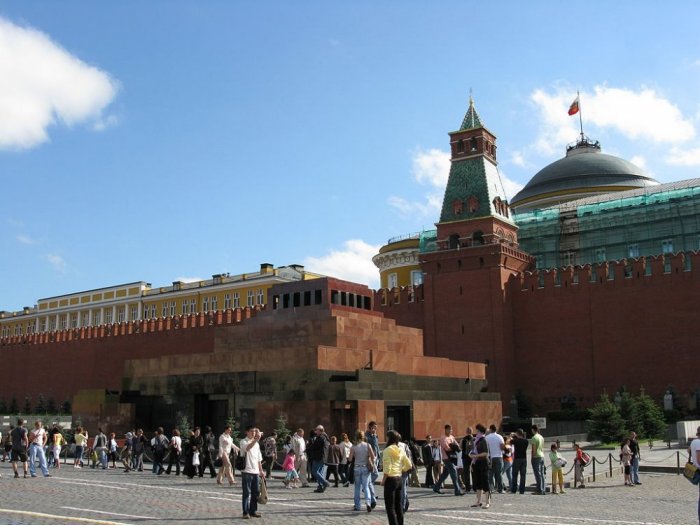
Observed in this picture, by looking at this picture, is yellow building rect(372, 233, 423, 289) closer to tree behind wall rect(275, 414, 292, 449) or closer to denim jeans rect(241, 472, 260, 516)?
tree behind wall rect(275, 414, 292, 449)

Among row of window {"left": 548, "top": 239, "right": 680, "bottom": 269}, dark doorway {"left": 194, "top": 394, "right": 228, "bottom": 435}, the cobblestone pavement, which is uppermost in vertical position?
row of window {"left": 548, "top": 239, "right": 680, "bottom": 269}

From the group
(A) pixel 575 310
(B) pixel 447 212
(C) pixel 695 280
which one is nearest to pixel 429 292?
(B) pixel 447 212

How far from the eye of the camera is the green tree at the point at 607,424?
24.7 meters

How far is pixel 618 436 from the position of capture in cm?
2473

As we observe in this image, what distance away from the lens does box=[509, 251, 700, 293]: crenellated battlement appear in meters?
30.3

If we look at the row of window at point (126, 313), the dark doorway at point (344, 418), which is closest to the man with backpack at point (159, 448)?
the dark doorway at point (344, 418)

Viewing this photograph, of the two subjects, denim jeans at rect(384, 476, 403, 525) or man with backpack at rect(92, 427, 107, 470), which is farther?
man with backpack at rect(92, 427, 107, 470)

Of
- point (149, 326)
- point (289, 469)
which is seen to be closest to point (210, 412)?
point (289, 469)

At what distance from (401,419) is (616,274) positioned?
1440 centimetres

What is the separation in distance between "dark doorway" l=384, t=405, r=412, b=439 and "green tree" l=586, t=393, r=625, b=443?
7126 millimetres

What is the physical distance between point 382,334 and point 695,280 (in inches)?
517

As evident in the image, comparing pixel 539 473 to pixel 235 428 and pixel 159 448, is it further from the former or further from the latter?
pixel 235 428

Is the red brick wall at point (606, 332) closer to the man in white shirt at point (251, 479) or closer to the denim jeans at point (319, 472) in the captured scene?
the denim jeans at point (319, 472)

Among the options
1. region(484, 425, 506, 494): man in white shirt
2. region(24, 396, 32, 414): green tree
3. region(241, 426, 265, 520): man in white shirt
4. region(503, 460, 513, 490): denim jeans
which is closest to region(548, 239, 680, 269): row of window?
region(503, 460, 513, 490): denim jeans
